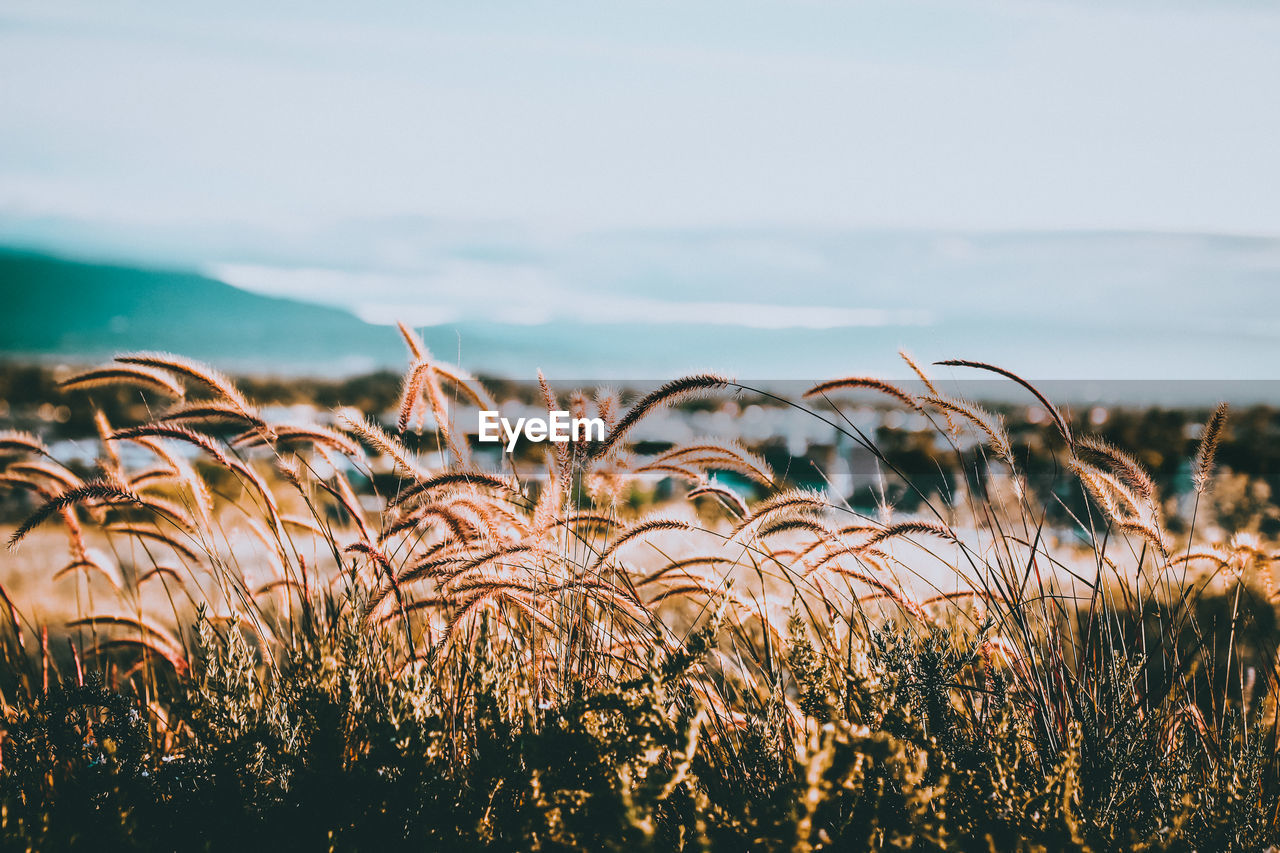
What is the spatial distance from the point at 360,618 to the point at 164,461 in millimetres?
925

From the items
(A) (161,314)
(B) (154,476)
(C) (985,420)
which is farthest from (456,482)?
(A) (161,314)

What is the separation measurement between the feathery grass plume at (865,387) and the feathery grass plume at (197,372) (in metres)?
1.41

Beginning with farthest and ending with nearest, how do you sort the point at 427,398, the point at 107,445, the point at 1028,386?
the point at 107,445
the point at 427,398
the point at 1028,386

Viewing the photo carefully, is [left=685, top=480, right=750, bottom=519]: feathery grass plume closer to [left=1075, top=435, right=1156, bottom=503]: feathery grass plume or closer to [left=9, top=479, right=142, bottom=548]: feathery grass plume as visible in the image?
[left=1075, top=435, right=1156, bottom=503]: feathery grass plume

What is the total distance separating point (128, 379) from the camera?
6.55ft

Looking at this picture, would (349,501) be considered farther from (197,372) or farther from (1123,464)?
(1123,464)

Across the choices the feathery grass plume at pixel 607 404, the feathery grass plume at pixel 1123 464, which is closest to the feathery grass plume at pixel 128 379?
the feathery grass plume at pixel 607 404

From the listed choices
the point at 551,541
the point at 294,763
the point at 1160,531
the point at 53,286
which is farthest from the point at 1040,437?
the point at 53,286

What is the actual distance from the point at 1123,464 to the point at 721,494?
3.22 feet

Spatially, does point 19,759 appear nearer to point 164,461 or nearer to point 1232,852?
point 164,461

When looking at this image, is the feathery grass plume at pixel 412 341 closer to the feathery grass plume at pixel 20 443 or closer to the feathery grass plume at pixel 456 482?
the feathery grass plume at pixel 456 482

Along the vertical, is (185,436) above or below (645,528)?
above

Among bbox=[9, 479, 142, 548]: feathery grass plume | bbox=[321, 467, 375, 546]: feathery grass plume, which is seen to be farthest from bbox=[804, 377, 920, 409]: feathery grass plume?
bbox=[9, 479, 142, 548]: feathery grass plume

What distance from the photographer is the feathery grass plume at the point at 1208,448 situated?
1750 mm
